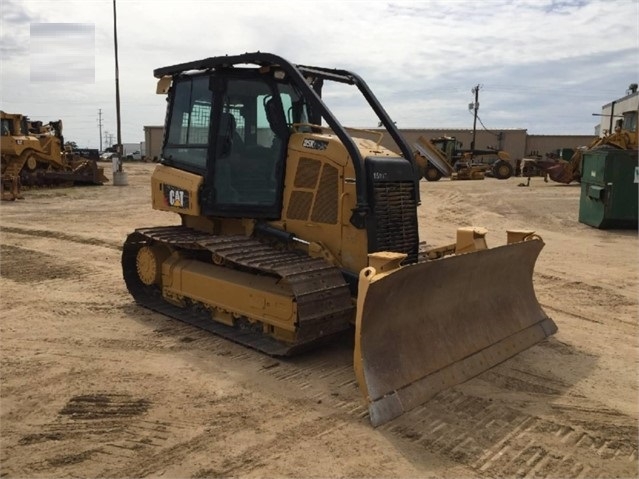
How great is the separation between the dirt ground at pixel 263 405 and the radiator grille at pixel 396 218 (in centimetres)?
113

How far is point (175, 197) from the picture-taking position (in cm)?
648

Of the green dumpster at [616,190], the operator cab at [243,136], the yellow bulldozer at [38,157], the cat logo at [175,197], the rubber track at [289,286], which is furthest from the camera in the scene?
the yellow bulldozer at [38,157]

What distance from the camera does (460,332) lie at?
493cm

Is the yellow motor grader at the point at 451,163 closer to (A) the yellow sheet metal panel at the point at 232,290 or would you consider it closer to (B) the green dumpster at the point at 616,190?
(B) the green dumpster at the point at 616,190

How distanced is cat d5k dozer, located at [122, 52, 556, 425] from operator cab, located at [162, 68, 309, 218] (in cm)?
1

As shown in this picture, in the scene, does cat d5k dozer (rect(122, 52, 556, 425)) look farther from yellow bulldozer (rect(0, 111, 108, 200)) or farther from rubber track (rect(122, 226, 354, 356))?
yellow bulldozer (rect(0, 111, 108, 200))

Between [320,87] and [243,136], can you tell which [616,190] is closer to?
[320,87]

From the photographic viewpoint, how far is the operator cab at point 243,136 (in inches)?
228

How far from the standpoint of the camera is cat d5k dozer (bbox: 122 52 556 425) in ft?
14.5

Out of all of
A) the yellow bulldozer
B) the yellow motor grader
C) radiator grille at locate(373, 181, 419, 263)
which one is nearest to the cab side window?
radiator grille at locate(373, 181, 419, 263)

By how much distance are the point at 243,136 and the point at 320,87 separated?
1003 millimetres

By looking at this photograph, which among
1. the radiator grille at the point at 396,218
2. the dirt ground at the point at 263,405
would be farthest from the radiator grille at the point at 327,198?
the dirt ground at the point at 263,405

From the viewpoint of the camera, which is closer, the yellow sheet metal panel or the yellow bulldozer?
the yellow sheet metal panel

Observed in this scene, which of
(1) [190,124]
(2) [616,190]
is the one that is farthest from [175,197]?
(2) [616,190]
